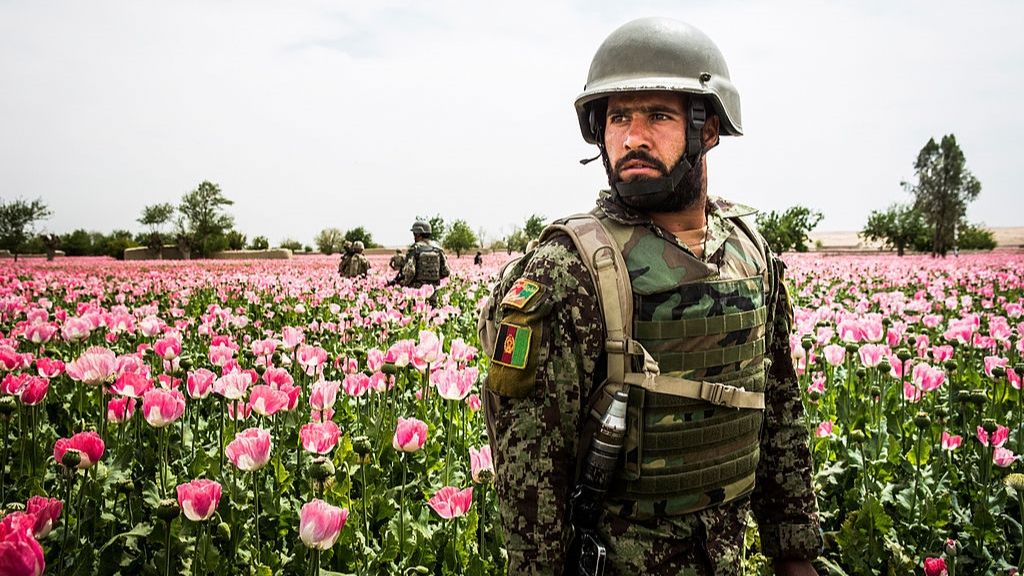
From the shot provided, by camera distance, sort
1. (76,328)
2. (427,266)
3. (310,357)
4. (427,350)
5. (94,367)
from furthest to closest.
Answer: (427,266)
(76,328)
(310,357)
(427,350)
(94,367)

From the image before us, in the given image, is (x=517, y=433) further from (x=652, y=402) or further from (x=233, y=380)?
(x=233, y=380)

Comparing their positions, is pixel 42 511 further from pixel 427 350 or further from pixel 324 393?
pixel 427 350

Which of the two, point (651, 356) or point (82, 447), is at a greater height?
point (651, 356)

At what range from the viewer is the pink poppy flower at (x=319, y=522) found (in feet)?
6.27

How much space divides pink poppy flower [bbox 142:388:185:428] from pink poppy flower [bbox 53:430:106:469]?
241 millimetres

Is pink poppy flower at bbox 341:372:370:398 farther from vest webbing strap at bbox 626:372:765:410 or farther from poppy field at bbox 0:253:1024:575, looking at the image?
vest webbing strap at bbox 626:372:765:410

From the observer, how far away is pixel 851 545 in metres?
3.00

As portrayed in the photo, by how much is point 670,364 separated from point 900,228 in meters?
67.1

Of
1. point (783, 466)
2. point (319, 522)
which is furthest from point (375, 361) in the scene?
point (783, 466)

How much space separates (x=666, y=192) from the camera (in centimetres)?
173

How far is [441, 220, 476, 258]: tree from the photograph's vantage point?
72.0 meters

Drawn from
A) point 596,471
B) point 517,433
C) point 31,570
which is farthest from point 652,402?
point 31,570

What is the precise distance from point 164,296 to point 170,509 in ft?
33.6

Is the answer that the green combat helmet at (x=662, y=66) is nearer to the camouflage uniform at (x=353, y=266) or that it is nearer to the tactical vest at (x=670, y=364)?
the tactical vest at (x=670, y=364)
